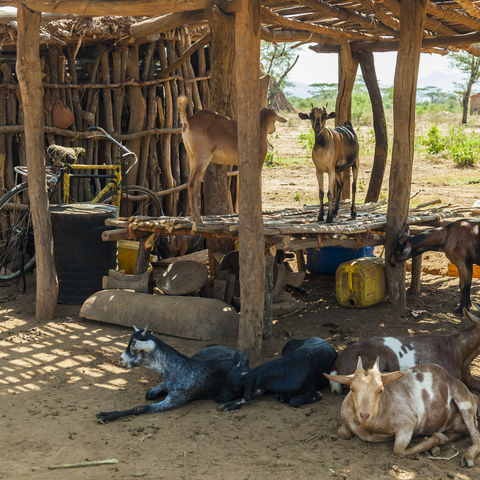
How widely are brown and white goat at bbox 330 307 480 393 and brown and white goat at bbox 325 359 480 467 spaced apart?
1.65ft

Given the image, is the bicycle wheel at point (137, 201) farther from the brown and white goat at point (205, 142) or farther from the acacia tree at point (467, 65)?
the acacia tree at point (467, 65)

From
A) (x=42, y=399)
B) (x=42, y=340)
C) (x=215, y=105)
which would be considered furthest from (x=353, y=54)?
→ (x=42, y=399)

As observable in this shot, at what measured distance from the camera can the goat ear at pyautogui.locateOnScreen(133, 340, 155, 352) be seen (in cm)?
502

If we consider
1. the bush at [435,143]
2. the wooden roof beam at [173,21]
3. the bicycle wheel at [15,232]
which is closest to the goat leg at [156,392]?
the bicycle wheel at [15,232]

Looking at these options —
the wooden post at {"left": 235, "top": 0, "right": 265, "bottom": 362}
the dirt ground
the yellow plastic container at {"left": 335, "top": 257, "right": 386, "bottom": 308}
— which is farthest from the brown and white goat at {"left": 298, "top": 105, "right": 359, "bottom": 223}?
the dirt ground

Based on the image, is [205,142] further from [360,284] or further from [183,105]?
[360,284]

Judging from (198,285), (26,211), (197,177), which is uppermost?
(197,177)

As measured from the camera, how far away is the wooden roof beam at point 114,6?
6176mm

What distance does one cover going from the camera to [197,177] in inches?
255

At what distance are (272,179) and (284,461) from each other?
45.6 feet

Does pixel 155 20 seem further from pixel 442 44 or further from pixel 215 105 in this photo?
pixel 442 44

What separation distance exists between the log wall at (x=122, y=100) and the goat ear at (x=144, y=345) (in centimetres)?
464

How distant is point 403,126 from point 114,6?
3.40 meters

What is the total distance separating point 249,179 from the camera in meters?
5.84
